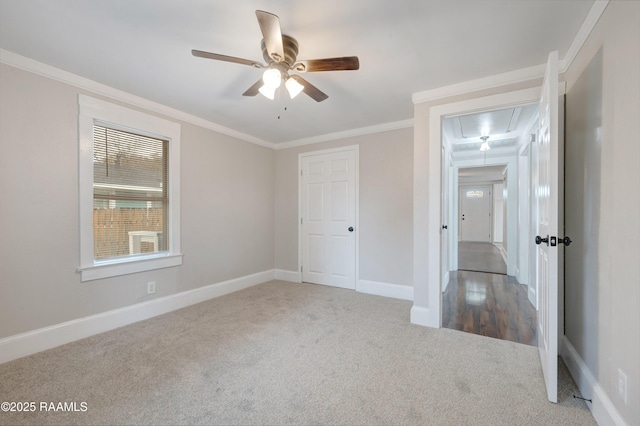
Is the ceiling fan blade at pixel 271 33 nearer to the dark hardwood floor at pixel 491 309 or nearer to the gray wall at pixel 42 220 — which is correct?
the gray wall at pixel 42 220

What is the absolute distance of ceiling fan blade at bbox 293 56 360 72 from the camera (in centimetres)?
166

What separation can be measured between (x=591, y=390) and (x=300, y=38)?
2.85m

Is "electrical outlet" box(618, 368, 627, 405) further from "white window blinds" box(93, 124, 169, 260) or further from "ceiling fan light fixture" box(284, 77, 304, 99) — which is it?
"white window blinds" box(93, 124, 169, 260)

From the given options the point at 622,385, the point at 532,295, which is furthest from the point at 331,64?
the point at 532,295

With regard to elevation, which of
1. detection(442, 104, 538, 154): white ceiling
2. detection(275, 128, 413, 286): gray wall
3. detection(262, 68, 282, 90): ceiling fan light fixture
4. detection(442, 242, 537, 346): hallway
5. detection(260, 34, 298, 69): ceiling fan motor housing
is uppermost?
detection(442, 104, 538, 154): white ceiling

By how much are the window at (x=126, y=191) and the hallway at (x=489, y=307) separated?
3353 mm

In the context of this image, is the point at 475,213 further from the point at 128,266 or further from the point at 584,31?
the point at 128,266

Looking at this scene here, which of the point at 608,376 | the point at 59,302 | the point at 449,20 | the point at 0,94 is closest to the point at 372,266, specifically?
the point at 608,376

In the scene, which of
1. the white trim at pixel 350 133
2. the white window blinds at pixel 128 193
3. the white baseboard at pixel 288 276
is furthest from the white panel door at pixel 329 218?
the white window blinds at pixel 128 193

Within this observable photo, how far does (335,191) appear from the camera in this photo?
417cm

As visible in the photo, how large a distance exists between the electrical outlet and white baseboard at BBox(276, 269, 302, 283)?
3.64 m

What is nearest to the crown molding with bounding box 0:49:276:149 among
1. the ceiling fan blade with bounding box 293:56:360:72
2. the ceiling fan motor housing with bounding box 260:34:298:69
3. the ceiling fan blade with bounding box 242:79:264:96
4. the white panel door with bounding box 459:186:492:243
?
the ceiling fan blade with bounding box 242:79:264:96

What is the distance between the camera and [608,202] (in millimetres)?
1423

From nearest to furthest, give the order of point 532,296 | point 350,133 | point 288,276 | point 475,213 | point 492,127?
point 532,296, point 492,127, point 350,133, point 288,276, point 475,213
